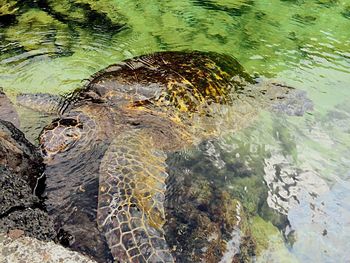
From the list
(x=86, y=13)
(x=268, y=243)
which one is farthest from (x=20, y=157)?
(x=86, y=13)

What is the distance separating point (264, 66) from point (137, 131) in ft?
7.28

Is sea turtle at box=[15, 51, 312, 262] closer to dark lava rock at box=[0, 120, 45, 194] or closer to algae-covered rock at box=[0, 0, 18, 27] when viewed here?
dark lava rock at box=[0, 120, 45, 194]

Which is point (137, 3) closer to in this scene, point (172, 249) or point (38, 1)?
point (38, 1)

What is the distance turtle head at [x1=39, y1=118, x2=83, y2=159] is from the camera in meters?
3.09

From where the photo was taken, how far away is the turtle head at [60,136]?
3.09 metres

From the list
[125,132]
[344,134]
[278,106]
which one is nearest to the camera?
[125,132]

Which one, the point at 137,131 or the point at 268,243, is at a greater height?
the point at 137,131

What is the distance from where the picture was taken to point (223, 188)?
3.25 meters

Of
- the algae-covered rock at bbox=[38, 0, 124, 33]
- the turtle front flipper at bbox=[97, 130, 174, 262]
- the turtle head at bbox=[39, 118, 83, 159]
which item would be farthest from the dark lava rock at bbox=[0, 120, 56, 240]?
the algae-covered rock at bbox=[38, 0, 124, 33]

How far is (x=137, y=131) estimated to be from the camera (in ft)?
11.5

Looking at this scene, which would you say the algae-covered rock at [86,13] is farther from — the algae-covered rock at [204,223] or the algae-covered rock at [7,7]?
the algae-covered rock at [204,223]

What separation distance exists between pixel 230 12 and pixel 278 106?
2.54m

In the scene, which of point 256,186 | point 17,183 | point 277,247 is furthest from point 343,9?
point 17,183

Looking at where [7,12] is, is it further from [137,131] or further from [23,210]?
[23,210]
